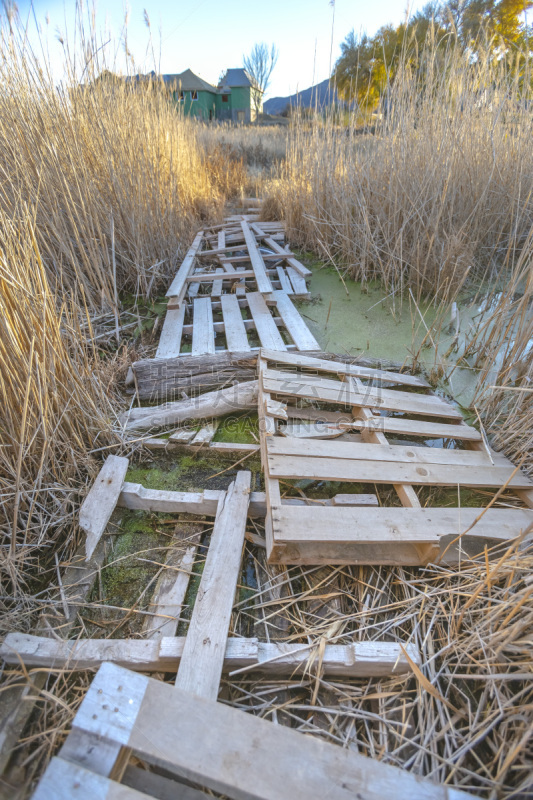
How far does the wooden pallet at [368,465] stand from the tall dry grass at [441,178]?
1.29 metres

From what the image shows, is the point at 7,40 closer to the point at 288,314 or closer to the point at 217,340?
the point at 217,340

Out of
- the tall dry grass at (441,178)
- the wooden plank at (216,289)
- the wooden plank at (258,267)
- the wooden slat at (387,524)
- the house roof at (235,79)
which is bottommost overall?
the wooden slat at (387,524)

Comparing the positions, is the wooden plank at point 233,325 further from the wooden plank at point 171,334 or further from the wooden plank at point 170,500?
the wooden plank at point 170,500

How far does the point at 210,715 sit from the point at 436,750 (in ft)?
2.09

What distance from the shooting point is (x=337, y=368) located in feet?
8.18

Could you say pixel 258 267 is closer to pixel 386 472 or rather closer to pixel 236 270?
pixel 236 270

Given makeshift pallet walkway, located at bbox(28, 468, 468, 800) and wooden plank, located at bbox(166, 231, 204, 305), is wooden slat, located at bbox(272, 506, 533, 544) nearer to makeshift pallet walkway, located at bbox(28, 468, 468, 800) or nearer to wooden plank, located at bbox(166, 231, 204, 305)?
makeshift pallet walkway, located at bbox(28, 468, 468, 800)

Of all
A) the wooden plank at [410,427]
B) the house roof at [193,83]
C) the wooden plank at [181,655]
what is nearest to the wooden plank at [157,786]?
the wooden plank at [181,655]

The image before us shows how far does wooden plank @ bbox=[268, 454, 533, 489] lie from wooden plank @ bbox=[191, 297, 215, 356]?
1.22 m

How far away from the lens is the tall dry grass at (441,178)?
10.2 feet

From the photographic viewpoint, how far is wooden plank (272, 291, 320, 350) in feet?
8.97

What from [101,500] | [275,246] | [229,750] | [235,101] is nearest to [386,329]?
[275,246]

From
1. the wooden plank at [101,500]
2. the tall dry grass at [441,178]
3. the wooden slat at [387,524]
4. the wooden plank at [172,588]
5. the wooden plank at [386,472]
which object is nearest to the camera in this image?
the wooden plank at [172,588]

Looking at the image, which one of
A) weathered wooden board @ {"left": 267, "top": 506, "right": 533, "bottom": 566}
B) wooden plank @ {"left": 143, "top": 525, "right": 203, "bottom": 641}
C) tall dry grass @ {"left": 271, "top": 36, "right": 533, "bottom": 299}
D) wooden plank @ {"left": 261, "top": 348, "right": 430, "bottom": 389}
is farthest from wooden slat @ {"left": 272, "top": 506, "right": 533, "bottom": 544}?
tall dry grass @ {"left": 271, "top": 36, "right": 533, "bottom": 299}
